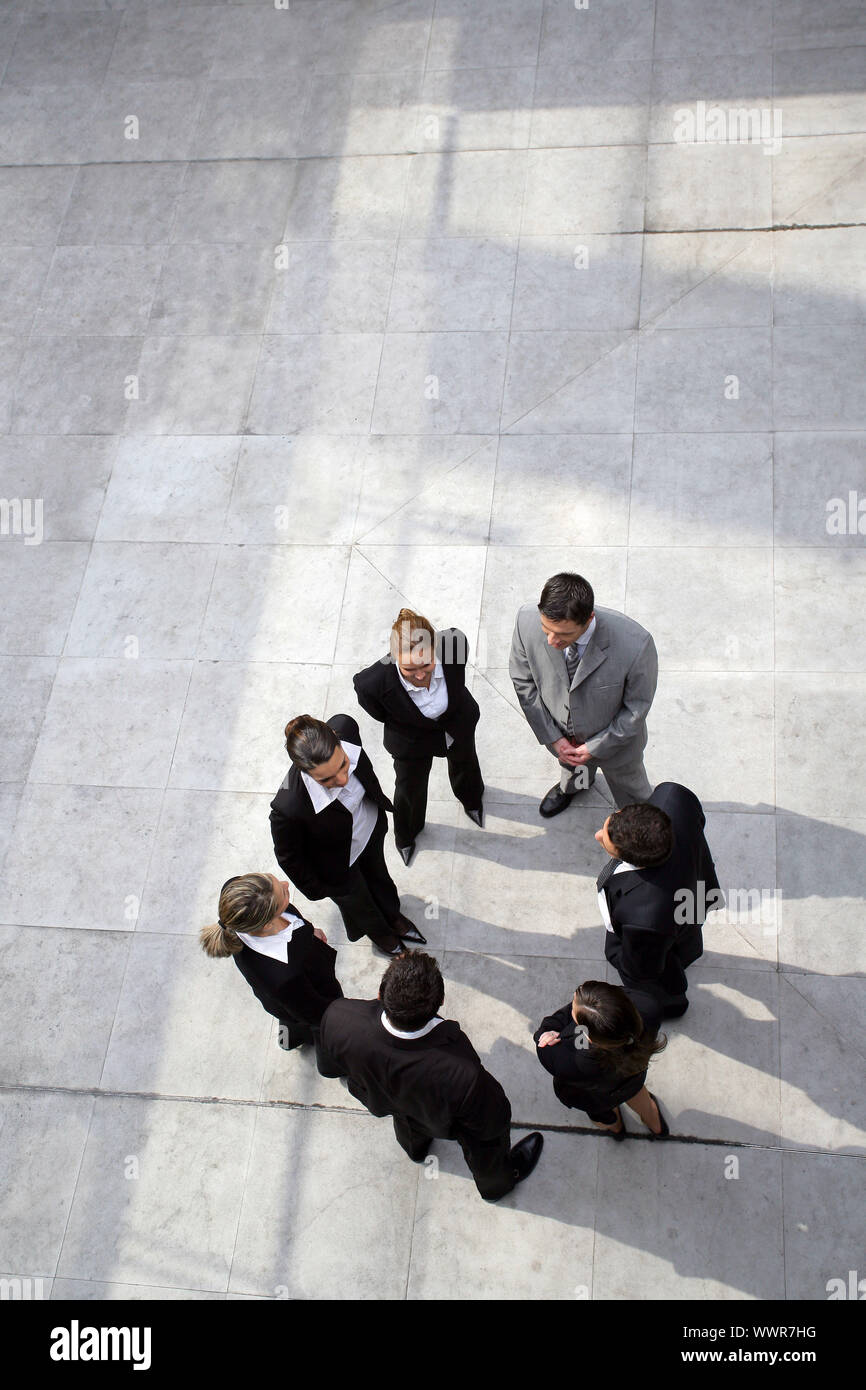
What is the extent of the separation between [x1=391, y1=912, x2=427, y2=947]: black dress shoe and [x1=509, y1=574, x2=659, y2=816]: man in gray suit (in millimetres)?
1214

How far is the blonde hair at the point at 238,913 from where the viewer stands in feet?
Result: 13.1

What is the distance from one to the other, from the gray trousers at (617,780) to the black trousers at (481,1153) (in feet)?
5.60

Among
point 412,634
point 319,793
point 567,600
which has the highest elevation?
point 567,600

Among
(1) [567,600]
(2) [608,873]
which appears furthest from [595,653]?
(2) [608,873]

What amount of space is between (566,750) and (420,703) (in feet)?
2.60

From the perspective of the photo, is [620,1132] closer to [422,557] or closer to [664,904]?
[664,904]

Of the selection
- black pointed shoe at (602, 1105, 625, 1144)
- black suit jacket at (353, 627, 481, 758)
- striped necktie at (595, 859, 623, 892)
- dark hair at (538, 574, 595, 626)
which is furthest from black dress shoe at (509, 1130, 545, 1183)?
dark hair at (538, 574, 595, 626)

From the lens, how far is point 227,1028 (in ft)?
17.8

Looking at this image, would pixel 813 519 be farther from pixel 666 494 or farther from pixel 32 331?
pixel 32 331

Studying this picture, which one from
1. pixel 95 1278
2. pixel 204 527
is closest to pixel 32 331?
pixel 204 527

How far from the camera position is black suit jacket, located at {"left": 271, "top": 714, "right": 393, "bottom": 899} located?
14.8 feet

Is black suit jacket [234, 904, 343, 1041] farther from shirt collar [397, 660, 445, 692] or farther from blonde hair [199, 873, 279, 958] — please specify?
shirt collar [397, 660, 445, 692]

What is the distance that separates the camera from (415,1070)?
151 inches

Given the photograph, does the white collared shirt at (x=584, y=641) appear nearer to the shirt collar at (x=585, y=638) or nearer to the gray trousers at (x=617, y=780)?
the shirt collar at (x=585, y=638)
